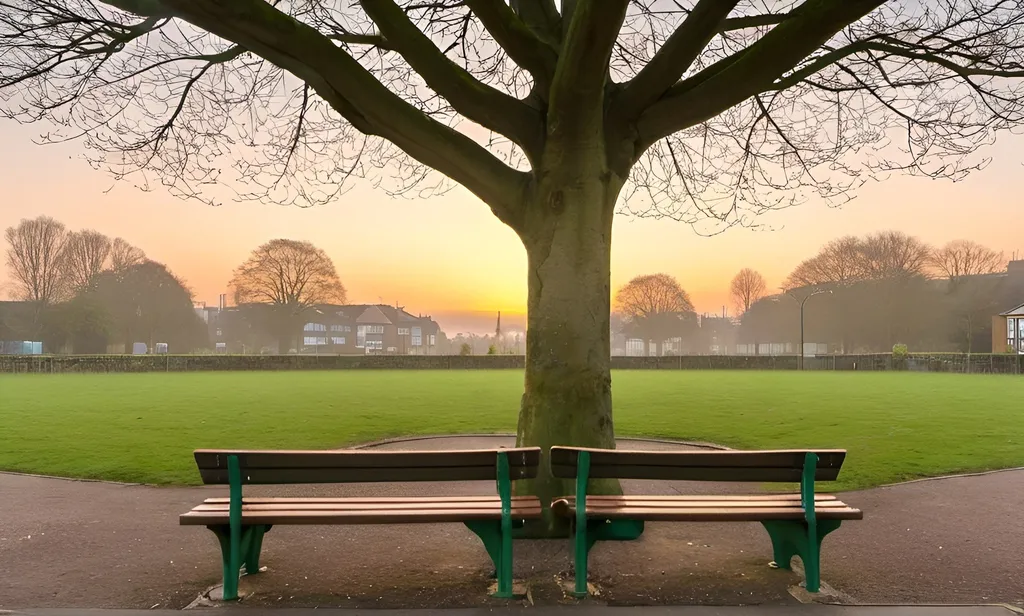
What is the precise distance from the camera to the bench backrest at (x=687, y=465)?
448cm

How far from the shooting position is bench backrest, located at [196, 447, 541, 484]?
431 centimetres

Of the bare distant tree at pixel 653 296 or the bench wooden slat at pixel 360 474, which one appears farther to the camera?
the bare distant tree at pixel 653 296

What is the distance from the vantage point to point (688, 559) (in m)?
5.33

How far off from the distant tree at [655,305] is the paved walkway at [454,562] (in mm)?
80596

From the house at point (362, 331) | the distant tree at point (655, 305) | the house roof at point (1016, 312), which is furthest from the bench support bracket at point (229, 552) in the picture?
the house at point (362, 331)

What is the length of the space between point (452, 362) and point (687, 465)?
53.7 metres

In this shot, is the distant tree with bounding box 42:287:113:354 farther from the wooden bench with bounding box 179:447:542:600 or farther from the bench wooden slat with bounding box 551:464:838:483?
the bench wooden slat with bounding box 551:464:838:483

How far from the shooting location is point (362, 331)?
367ft

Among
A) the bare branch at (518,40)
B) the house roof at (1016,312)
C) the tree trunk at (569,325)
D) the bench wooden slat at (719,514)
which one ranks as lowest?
the bench wooden slat at (719,514)

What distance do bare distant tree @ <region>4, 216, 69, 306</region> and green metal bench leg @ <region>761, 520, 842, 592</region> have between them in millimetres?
67059

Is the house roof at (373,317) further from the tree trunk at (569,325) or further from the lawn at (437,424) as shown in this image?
the tree trunk at (569,325)

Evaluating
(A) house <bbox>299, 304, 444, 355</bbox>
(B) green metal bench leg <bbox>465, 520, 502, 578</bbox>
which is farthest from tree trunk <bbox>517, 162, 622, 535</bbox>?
(A) house <bbox>299, 304, 444, 355</bbox>

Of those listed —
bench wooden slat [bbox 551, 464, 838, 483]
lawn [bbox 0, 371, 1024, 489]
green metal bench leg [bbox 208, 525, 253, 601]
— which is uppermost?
bench wooden slat [bbox 551, 464, 838, 483]

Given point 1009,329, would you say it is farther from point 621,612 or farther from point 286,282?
point 621,612
